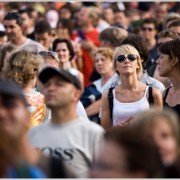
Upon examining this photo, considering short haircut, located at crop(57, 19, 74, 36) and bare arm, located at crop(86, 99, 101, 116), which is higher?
short haircut, located at crop(57, 19, 74, 36)

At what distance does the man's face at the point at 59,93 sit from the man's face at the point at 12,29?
7469 mm

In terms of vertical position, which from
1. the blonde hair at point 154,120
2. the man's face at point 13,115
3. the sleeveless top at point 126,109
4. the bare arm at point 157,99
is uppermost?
the man's face at point 13,115

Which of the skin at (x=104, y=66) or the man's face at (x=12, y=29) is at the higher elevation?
the man's face at (x=12, y=29)

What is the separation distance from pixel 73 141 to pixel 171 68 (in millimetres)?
2637

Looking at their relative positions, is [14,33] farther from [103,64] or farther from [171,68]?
[171,68]

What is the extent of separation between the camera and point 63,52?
44.9 ft

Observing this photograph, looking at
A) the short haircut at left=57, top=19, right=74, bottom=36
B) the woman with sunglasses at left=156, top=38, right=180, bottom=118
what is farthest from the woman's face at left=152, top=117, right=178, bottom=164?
the short haircut at left=57, top=19, right=74, bottom=36

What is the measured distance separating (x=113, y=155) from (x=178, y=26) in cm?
958

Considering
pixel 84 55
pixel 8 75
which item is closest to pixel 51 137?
pixel 8 75

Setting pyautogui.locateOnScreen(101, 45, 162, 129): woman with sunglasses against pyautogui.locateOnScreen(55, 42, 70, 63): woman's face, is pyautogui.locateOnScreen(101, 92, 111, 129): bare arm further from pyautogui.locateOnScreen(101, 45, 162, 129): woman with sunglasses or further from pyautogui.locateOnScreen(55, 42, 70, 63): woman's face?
pyautogui.locateOnScreen(55, 42, 70, 63): woman's face

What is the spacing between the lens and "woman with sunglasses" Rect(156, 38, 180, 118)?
981cm

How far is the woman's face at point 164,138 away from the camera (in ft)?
21.1

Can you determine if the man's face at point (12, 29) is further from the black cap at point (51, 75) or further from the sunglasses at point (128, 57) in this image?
the black cap at point (51, 75)

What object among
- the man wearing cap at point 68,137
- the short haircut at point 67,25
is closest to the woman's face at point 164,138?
the man wearing cap at point 68,137
